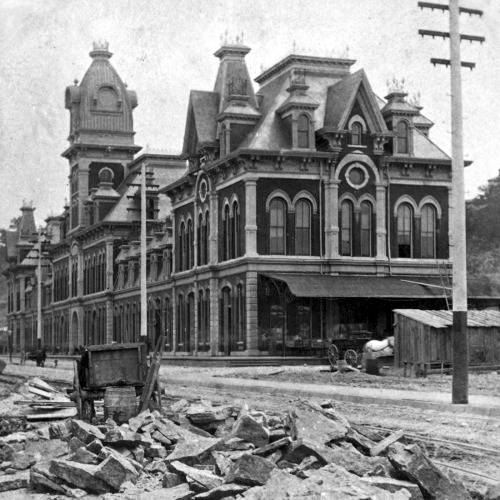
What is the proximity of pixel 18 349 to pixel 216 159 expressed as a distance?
81866 millimetres

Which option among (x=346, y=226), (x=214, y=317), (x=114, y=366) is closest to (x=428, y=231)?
(x=346, y=226)

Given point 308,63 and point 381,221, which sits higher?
point 308,63

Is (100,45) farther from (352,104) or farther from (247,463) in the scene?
(247,463)

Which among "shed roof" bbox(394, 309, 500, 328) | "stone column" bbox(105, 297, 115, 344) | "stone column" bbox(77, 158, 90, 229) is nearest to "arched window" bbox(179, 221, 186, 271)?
"stone column" bbox(105, 297, 115, 344)

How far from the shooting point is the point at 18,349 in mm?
132250

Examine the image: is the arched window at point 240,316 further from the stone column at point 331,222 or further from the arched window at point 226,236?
the stone column at point 331,222

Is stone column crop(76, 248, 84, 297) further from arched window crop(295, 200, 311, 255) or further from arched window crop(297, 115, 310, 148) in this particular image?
arched window crop(297, 115, 310, 148)

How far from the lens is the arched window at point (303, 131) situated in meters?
53.8

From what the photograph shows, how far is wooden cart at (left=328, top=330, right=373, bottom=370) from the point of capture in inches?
1625

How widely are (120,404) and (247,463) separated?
8.66m

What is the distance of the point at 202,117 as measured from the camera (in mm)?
59125

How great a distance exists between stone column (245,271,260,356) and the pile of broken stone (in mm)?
36365

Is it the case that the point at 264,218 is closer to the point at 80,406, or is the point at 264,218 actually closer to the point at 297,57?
the point at 297,57

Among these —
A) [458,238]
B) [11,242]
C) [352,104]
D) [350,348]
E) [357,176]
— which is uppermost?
[352,104]
